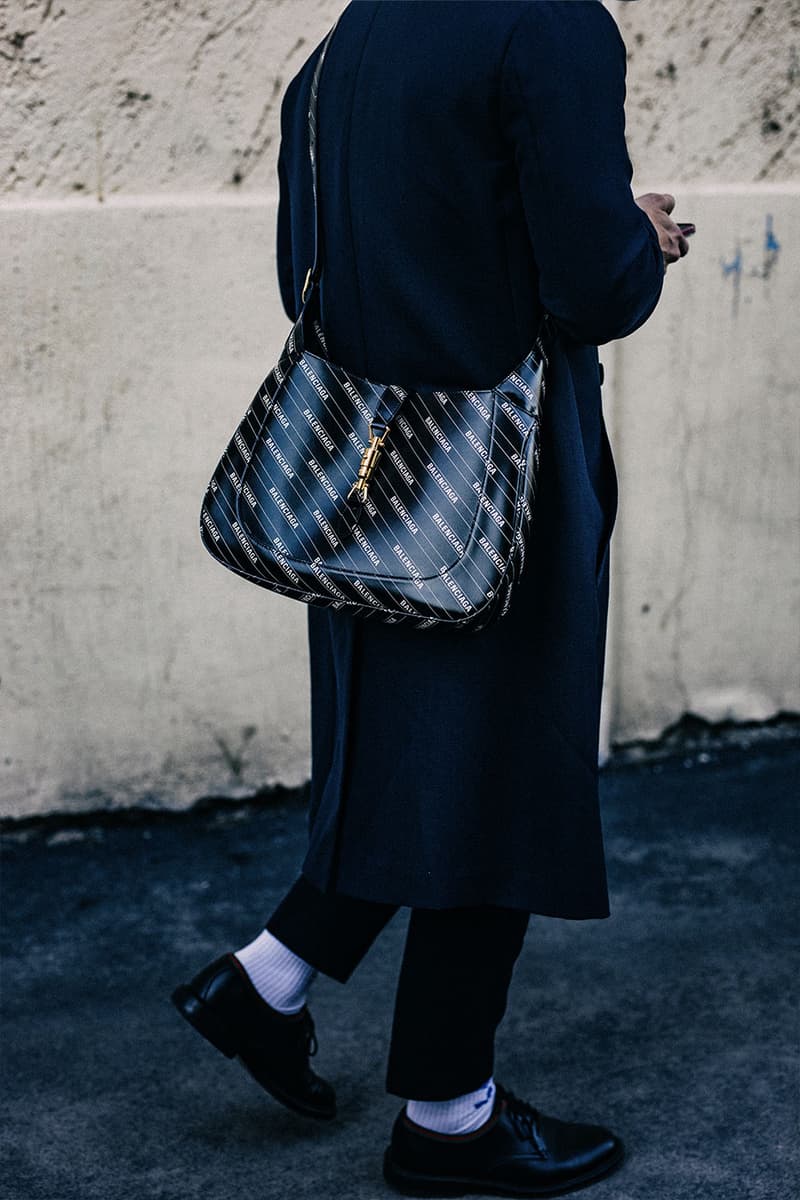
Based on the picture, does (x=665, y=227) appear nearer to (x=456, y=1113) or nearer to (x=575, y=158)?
(x=575, y=158)

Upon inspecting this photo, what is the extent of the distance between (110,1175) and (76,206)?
1968mm

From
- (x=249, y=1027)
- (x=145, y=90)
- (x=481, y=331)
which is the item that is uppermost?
(x=145, y=90)

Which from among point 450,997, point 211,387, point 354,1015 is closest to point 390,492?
point 450,997

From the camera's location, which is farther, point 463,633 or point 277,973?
point 277,973

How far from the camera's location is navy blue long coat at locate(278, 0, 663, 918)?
1713 millimetres

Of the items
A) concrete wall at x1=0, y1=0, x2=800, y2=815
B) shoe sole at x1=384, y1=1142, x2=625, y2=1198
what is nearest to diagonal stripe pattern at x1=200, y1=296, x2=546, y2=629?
shoe sole at x1=384, y1=1142, x2=625, y2=1198

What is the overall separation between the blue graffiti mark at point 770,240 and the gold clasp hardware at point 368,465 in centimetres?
211

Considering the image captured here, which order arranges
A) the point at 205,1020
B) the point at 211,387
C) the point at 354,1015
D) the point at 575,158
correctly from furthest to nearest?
the point at 211,387 → the point at 354,1015 → the point at 205,1020 → the point at 575,158

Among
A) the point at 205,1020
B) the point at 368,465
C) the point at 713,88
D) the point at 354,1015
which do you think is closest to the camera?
the point at 368,465

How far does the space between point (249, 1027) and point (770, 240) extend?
2337 millimetres

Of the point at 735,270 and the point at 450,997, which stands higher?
the point at 735,270

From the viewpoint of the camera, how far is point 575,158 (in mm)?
1684

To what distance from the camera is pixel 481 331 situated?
6.08ft

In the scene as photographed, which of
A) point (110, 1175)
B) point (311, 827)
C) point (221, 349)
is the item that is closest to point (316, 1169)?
point (110, 1175)
